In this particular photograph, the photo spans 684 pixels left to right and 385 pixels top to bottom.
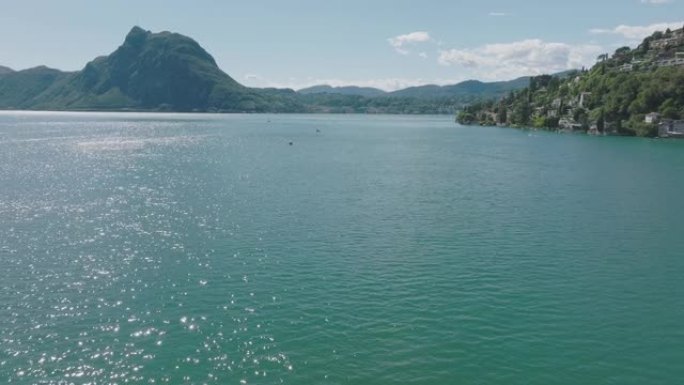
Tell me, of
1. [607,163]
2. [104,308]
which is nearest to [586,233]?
[104,308]

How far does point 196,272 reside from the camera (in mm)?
56719

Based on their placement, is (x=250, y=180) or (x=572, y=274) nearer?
(x=572, y=274)

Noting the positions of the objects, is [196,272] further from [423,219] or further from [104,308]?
[423,219]

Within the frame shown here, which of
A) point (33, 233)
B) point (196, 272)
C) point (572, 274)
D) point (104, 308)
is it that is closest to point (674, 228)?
point (572, 274)

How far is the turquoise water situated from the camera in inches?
1491

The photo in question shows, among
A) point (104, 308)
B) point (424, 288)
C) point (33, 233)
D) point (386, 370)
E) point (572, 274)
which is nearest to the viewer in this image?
point (386, 370)

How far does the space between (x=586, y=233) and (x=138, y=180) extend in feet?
311

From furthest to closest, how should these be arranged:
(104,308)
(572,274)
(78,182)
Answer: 1. (78,182)
2. (572,274)
3. (104,308)

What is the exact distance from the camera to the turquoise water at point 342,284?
37875 millimetres

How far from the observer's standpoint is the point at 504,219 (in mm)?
80875

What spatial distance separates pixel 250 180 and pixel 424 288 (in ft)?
245

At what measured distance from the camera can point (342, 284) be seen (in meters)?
53.0

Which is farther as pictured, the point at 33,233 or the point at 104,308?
the point at 33,233

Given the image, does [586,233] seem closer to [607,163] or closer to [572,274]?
[572,274]
